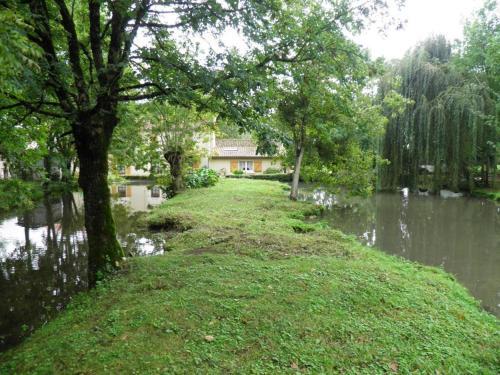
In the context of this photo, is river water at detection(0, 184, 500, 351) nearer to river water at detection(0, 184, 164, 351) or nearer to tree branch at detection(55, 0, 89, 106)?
river water at detection(0, 184, 164, 351)

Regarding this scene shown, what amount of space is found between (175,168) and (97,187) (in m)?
13.7

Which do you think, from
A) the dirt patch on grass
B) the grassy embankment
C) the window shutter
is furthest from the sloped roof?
the grassy embankment

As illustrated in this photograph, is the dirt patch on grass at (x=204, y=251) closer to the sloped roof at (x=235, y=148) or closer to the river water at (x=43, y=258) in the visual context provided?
the river water at (x=43, y=258)

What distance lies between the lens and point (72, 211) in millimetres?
17281


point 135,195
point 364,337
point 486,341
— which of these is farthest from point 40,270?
point 135,195

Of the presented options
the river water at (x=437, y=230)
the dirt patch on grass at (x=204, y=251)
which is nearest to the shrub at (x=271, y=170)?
the river water at (x=437, y=230)

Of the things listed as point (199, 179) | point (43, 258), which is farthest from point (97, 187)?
point (199, 179)

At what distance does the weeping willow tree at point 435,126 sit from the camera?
20500 millimetres

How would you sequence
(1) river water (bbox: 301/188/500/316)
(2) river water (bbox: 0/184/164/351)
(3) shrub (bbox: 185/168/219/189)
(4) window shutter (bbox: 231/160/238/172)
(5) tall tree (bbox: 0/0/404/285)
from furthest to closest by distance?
(4) window shutter (bbox: 231/160/238/172) < (3) shrub (bbox: 185/168/219/189) < (1) river water (bbox: 301/188/500/316) < (2) river water (bbox: 0/184/164/351) < (5) tall tree (bbox: 0/0/404/285)

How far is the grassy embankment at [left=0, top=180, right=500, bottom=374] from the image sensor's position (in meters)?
3.70

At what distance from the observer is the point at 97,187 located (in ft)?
19.2

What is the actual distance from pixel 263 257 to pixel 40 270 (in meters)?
5.21

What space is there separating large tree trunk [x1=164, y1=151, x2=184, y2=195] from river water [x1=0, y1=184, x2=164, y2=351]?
2235 mm

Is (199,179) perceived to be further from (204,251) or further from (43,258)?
(204,251)
